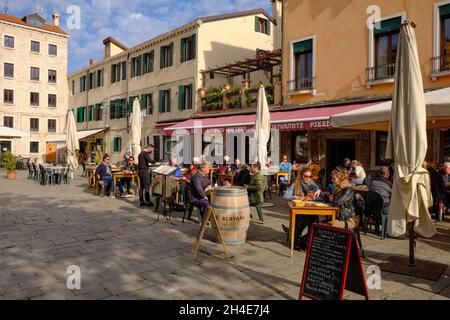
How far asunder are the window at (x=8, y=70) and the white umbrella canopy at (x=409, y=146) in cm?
3923

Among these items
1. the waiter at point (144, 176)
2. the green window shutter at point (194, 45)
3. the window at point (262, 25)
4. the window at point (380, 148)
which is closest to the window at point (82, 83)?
the green window shutter at point (194, 45)

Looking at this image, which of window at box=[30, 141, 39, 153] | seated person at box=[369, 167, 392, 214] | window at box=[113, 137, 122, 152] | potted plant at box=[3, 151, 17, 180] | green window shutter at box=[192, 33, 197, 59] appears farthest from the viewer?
window at box=[30, 141, 39, 153]

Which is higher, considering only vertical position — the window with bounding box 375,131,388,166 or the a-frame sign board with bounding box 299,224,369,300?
the window with bounding box 375,131,388,166

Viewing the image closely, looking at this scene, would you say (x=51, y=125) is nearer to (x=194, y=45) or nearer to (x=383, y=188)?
(x=194, y=45)

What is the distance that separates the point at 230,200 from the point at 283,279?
1835 mm

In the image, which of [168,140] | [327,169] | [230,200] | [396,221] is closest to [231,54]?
[168,140]

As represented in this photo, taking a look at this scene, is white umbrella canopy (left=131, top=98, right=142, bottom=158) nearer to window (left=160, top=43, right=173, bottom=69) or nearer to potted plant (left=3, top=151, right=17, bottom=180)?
potted plant (left=3, top=151, right=17, bottom=180)

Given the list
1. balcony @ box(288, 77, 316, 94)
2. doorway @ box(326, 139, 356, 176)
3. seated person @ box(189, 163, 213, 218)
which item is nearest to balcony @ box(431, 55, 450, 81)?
doorway @ box(326, 139, 356, 176)

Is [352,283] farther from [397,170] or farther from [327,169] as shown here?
[327,169]

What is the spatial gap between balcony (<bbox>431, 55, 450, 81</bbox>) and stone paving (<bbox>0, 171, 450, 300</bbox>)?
5.39 m

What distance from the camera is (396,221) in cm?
466

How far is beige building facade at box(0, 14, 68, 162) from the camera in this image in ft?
115

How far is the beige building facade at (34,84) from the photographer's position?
35.2 meters

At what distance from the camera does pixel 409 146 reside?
4523 mm
